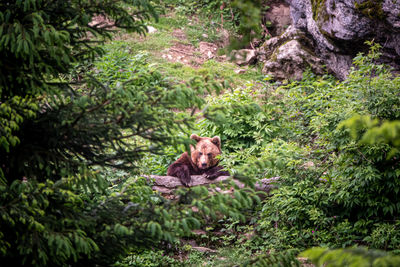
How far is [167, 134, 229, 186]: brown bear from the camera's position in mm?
6367

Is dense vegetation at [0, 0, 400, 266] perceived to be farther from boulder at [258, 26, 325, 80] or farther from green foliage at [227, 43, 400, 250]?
boulder at [258, 26, 325, 80]

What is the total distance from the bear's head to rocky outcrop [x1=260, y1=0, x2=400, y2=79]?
160 inches

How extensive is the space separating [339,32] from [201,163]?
4.73 meters

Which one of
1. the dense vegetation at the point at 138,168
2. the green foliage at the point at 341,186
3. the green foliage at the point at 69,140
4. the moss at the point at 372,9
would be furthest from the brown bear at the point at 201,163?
the moss at the point at 372,9

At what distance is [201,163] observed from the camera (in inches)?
253

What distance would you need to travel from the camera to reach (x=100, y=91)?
10.3 ft

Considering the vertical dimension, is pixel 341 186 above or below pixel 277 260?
below

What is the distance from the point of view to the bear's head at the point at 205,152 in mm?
6414

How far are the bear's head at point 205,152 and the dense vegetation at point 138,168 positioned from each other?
24.7 inches

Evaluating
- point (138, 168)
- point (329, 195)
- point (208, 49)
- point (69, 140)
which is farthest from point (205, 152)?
point (208, 49)

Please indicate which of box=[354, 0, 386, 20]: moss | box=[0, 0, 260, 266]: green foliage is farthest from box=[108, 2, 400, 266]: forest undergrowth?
box=[354, 0, 386, 20]: moss

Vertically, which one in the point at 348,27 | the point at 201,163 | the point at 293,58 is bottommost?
the point at 201,163

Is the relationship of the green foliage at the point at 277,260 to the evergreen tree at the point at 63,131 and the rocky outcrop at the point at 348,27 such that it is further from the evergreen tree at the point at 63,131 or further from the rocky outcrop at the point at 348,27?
the rocky outcrop at the point at 348,27

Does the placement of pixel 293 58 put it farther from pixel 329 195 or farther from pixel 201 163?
pixel 329 195
